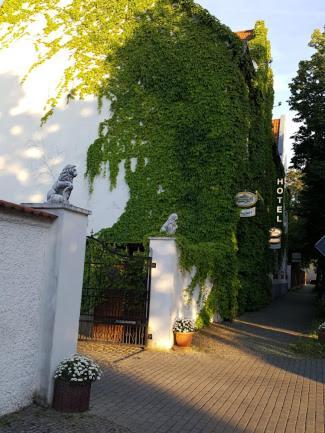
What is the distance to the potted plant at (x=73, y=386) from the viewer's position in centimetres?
584

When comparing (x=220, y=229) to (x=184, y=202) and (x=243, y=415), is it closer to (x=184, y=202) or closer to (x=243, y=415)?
(x=184, y=202)

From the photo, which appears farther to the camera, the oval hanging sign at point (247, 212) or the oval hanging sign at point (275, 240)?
the oval hanging sign at point (275, 240)

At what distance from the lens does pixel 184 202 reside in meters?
16.5

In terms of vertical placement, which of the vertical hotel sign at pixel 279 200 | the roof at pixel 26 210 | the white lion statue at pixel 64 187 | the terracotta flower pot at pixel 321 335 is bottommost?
the terracotta flower pot at pixel 321 335

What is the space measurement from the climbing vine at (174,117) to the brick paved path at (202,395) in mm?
4270

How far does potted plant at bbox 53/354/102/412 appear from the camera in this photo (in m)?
5.84

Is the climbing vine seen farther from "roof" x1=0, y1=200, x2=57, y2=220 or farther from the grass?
"roof" x1=0, y1=200, x2=57, y2=220

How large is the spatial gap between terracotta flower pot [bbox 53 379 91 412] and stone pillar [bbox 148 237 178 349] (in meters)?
5.07

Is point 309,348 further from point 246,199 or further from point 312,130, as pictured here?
point 312,130

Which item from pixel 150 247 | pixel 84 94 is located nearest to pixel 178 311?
pixel 150 247

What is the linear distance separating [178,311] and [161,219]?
16.9 ft

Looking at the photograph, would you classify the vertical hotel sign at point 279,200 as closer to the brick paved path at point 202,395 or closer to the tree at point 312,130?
the tree at point 312,130

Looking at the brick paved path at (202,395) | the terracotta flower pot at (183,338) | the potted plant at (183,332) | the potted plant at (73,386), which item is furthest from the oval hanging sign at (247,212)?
the potted plant at (73,386)

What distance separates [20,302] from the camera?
5.79 meters
